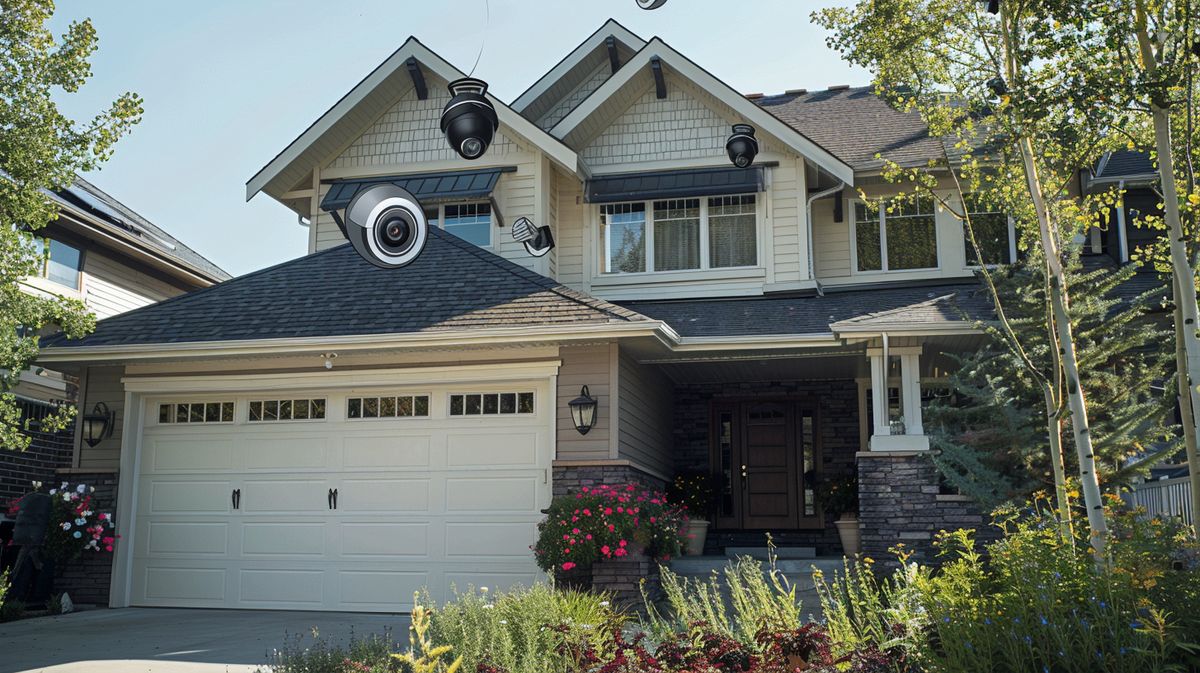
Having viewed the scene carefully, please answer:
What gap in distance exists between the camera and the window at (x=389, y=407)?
11516 millimetres

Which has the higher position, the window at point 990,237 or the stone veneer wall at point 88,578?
the window at point 990,237

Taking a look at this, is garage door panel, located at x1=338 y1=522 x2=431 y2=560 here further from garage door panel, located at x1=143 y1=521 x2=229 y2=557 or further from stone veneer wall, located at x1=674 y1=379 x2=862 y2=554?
stone veneer wall, located at x1=674 y1=379 x2=862 y2=554

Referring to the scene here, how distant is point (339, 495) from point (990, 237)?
865 centimetres

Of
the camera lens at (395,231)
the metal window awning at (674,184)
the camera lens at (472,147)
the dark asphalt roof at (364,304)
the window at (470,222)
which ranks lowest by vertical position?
the dark asphalt roof at (364,304)

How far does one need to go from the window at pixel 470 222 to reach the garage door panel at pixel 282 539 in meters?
4.46

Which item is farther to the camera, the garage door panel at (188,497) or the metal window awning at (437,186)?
the metal window awning at (437,186)

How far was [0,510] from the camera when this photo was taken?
14.1m

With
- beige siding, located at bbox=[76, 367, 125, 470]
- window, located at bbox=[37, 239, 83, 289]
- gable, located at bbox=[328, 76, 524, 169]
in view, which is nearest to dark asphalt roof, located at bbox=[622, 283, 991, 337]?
gable, located at bbox=[328, 76, 524, 169]

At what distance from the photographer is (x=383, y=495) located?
447 inches

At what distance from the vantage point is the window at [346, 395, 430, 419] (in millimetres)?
11516

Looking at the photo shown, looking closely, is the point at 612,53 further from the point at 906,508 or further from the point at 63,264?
the point at 63,264

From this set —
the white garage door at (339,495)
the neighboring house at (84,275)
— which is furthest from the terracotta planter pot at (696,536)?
the neighboring house at (84,275)

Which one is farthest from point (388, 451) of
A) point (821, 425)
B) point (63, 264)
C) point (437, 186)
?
point (63, 264)

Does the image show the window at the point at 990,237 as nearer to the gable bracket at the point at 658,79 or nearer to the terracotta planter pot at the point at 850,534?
the terracotta planter pot at the point at 850,534
